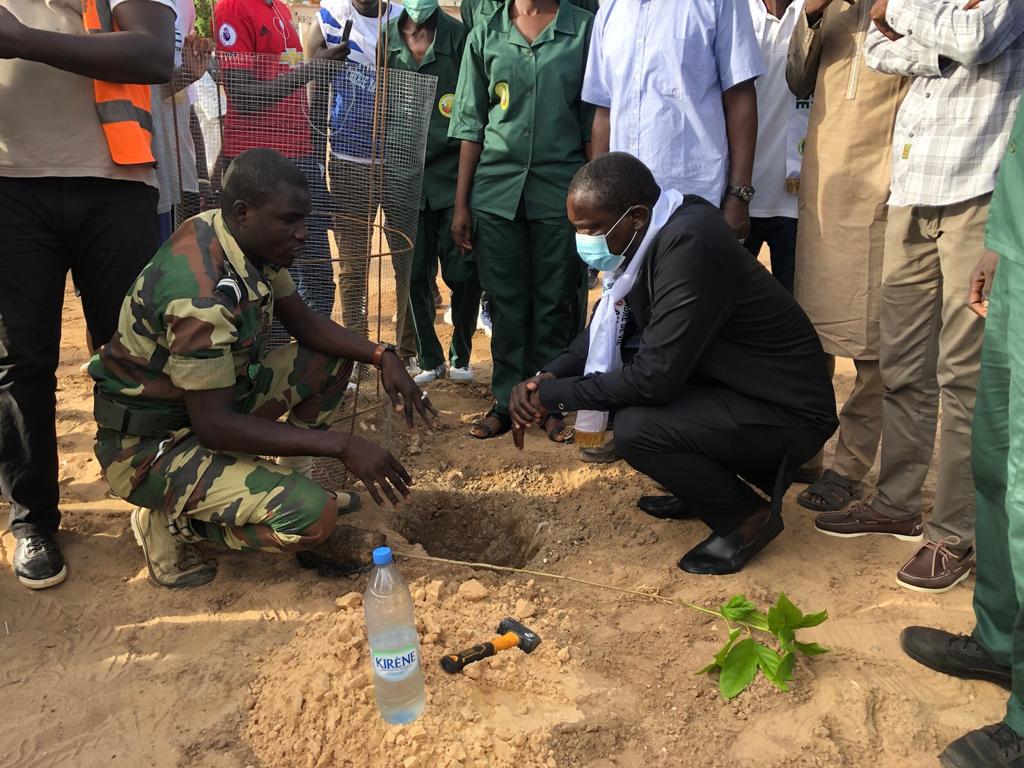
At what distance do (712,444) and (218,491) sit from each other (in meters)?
1.74

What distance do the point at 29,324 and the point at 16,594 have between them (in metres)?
0.95

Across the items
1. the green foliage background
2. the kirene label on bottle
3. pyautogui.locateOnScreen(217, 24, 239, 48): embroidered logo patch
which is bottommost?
the kirene label on bottle

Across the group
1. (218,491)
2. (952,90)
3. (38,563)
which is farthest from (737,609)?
(38,563)

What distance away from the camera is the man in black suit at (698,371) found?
2.92 meters

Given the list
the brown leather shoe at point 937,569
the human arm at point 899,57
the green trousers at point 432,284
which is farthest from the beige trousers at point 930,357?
the green trousers at point 432,284

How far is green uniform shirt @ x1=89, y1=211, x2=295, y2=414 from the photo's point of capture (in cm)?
262

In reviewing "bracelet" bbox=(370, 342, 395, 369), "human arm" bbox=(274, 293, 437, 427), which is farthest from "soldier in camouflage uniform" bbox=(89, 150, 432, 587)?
"bracelet" bbox=(370, 342, 395, 369)

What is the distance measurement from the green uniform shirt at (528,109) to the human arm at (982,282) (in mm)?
2032

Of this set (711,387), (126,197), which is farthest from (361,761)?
(126,197)

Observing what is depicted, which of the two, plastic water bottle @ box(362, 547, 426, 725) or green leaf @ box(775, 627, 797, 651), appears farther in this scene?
green leaf @ box(775, 627, 797, 651)

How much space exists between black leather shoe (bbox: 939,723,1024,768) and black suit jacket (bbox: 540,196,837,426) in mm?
1218

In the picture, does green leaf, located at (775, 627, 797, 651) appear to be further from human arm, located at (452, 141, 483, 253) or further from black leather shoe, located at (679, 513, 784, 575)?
human arm, located at (452, 141, 483, 253)

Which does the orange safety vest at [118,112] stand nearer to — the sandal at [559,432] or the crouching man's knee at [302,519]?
the crouching man's knee at [302,519]

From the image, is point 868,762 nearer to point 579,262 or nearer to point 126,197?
point 579,262
